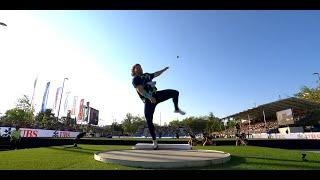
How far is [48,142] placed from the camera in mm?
25125

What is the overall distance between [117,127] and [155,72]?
126m

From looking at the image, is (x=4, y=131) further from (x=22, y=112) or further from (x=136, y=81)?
(x=22, y=112)

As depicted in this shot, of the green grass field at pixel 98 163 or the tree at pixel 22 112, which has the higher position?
the tree at pixel 22 112

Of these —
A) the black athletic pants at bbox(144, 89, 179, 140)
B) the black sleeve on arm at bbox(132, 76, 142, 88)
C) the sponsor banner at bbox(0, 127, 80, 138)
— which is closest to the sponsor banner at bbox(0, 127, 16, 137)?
the sponsor banner at bbox(0, 127, 80, 138)

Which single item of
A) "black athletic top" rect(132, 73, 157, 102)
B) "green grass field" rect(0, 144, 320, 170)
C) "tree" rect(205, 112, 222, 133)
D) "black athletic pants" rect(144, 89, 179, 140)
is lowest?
"green grass field" rect(0, 144, 320, 170)

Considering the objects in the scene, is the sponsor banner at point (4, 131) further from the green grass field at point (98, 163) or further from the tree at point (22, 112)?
the tree at point (22, 112)

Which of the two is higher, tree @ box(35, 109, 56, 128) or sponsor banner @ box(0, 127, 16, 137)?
tree @ box(35, 109, 56, 128)

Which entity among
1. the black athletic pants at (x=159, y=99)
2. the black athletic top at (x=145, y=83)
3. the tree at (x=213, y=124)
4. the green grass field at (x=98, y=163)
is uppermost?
the tree at (x=213, y=124)

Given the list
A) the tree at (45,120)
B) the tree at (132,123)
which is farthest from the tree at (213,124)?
the tree at (45,120)

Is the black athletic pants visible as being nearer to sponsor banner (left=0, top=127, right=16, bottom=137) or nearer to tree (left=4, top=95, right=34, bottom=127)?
sponsor banner (left=0, top=127, right=16, bottom=137)

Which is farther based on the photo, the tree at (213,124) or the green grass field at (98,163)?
the tree at (213,124)

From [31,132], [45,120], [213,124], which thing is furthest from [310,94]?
[45,120]
